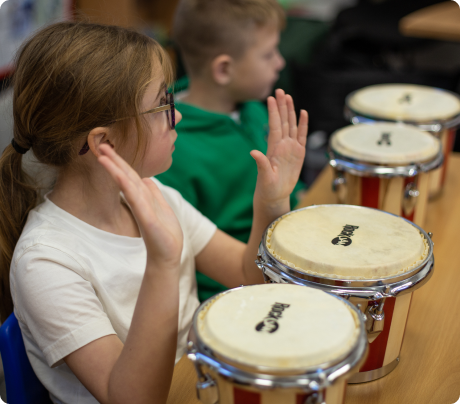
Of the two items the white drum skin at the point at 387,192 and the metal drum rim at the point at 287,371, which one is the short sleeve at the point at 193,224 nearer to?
the white drum skin at the point at 387,192

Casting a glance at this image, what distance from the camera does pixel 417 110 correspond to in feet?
5.07

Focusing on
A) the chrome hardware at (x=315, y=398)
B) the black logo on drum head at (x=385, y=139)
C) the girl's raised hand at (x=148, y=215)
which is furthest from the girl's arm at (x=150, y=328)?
the black logo on drum head at (x=385, y=139)

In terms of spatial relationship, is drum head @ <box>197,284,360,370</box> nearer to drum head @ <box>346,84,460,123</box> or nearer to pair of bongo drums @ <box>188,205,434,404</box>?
pair of bongo drums @ <box>188,205,434,404</box>

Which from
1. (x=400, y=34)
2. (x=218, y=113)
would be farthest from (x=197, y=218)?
(x=400, y=34)

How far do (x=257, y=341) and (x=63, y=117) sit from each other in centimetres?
52

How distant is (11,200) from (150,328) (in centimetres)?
42

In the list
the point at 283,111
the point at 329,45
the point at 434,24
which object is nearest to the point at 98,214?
the point at 283,111

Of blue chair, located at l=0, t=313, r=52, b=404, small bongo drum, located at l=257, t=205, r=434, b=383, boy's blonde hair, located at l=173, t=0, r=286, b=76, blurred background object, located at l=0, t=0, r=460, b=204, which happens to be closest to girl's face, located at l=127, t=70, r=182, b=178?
small bongo drum, located at l=257, t=205, r=434, b=383

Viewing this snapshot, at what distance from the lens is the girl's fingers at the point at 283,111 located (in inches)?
43.5

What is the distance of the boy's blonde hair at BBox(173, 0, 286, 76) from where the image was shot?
1.62 m

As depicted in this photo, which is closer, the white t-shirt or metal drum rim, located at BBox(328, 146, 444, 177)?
the white t-shirt

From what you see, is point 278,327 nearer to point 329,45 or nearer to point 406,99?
point 406,99

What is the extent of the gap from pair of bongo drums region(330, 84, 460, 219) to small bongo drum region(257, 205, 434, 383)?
0.29 meters

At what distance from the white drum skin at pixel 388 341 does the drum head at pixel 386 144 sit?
0.48 m
